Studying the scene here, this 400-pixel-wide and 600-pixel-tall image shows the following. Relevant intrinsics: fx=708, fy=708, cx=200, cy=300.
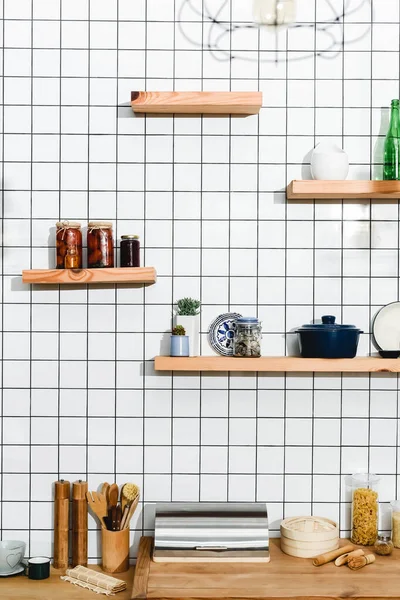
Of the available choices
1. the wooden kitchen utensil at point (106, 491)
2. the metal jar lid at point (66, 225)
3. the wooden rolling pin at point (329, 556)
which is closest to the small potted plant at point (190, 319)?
the metal jar lid at point (66, 225)

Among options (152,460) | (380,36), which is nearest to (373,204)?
(380,36)

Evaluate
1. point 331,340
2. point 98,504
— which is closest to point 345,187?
point 331,340

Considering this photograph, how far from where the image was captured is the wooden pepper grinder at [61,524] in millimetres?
2297

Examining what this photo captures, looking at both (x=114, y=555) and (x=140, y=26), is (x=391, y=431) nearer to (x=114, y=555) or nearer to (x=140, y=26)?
Answer: (x=114, y=555)

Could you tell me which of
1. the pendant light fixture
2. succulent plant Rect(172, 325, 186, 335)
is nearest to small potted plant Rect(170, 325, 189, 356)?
succulent plant Rect(172, 325, 186, 335)

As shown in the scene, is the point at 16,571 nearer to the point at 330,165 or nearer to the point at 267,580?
the point at 267,580

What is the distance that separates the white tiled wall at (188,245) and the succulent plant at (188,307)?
0.23 ft

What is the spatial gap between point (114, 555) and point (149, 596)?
1.24ft

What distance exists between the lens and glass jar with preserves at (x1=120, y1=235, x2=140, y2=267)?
7.48 ft

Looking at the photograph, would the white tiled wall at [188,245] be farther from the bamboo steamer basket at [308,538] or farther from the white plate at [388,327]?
the bamboo steamer basket at [308,538]

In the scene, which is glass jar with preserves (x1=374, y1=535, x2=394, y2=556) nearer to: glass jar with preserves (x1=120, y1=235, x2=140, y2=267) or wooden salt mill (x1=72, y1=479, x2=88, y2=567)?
wooden salt mill (x1=72, y1=479, x2=88, y2=567)

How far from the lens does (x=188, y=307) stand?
231 cm

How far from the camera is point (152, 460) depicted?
2.38 meters

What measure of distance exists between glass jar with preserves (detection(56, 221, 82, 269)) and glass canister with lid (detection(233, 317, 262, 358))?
567mm
